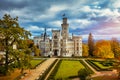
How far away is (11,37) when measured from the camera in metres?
29.9

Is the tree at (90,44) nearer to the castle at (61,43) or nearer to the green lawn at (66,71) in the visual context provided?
the castle at (61,43)

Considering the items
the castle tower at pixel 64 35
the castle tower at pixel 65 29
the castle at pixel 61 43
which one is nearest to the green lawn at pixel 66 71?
the castle at pixel 61 43

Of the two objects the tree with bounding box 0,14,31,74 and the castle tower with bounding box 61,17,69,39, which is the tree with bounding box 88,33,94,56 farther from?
the tree with bounding box 0,14,31,74

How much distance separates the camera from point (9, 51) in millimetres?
28844

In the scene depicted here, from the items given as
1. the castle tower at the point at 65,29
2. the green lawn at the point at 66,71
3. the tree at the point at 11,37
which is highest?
the castle tower at the point at 65,29

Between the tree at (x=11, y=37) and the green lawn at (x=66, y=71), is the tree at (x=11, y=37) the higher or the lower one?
the higher one

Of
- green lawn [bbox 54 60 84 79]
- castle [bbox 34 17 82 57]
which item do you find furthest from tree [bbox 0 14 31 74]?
castle [bbox 34 17 82 57]

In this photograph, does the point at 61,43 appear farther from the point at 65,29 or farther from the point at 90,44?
the point at 90,44

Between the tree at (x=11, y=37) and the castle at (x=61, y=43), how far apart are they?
190ft

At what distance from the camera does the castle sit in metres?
89.7

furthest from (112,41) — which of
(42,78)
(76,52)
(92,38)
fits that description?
(42,78)

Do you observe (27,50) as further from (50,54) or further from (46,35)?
(46,35)

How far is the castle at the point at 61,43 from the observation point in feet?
294

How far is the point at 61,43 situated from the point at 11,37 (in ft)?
206
